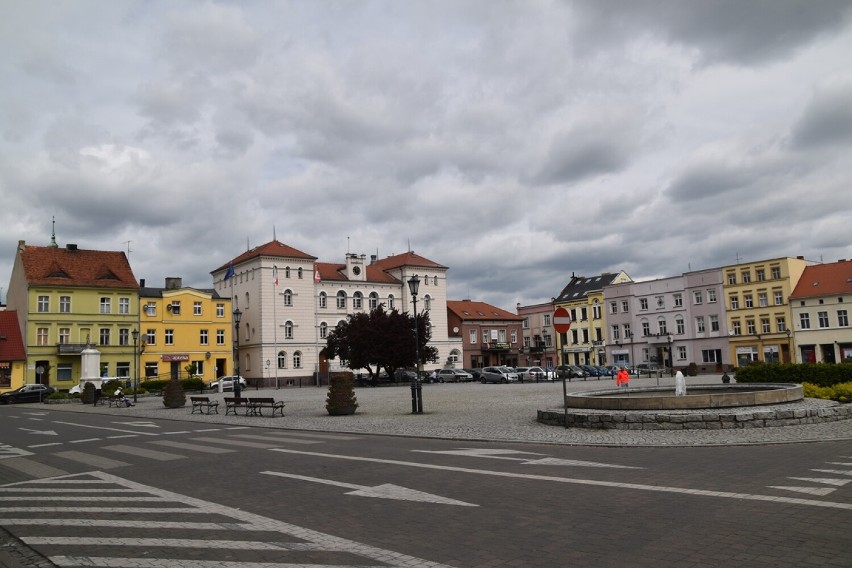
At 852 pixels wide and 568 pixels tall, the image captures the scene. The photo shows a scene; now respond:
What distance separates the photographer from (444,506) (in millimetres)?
8133

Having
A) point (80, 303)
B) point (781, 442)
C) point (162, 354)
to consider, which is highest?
point (80, 303)

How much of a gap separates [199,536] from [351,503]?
2113 mm

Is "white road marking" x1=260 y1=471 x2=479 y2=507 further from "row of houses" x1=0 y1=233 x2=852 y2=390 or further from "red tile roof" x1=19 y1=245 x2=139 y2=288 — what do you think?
"red tile roof" x1=19 y1=245 x2=139 y2=288

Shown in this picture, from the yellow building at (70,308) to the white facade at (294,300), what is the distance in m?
13.1

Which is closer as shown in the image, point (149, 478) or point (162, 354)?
point (149, 478)

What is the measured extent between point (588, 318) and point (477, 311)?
49.5ft

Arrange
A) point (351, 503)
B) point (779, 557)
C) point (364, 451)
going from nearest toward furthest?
point (779, 557) → point (351, 503) → point (364, 451)

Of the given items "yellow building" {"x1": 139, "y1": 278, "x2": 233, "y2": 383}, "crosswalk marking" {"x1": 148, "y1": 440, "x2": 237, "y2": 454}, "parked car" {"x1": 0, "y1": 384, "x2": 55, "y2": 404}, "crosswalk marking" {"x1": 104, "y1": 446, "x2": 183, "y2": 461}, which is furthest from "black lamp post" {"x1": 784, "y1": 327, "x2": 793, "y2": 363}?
"parked car" {"x1": 0, "y1": 384, "x2": 55, "y2": 404}

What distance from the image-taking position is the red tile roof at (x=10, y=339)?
56094mm

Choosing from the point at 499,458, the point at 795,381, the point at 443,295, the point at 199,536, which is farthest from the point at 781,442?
the point at 443,295

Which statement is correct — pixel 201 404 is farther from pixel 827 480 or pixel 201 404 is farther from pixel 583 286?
pixel 583 286

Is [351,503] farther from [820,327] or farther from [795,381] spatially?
[820,327]

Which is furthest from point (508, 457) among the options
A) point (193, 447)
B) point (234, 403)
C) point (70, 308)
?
point (70, 308)

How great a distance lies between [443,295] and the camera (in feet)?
281
